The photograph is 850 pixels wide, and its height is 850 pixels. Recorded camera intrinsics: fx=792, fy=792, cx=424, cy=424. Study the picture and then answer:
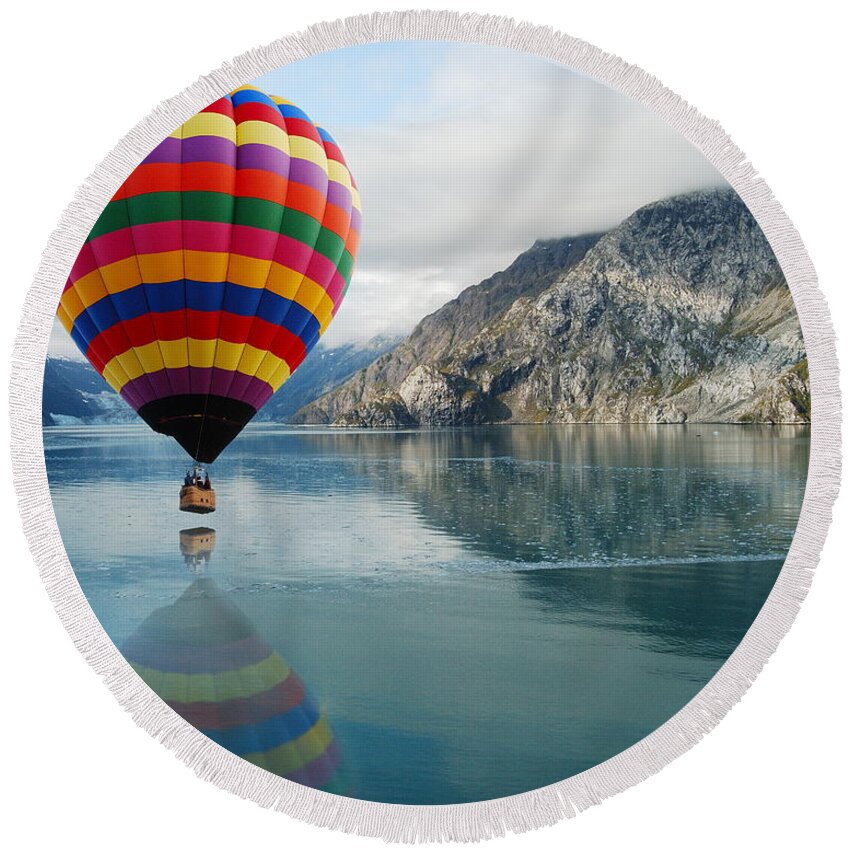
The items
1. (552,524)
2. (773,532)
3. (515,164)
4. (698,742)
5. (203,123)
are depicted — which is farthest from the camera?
(552,524)

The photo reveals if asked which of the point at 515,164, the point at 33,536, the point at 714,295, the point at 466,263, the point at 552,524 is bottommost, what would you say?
the point at 552,524

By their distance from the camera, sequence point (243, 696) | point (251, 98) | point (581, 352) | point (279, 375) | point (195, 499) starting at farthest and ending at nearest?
1. point (581, 352)
2. point (195, 499)
3. point (279, 375)
4. point (251, 98)
5. point (243, 696)

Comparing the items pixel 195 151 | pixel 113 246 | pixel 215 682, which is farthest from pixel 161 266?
pixel 215 682

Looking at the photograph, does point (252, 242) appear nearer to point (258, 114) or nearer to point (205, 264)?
point (205, 264)

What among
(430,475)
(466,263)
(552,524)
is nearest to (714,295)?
(430,475)

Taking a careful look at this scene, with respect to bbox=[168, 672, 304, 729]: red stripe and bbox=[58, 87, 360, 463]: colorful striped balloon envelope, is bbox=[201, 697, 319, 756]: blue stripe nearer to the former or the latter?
bbox=[168, 672, 304, 729]: red stripe

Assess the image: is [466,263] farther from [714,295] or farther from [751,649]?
[714,295]

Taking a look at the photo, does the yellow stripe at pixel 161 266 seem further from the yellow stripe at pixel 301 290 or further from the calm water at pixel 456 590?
the calm water at pixel 456 590
